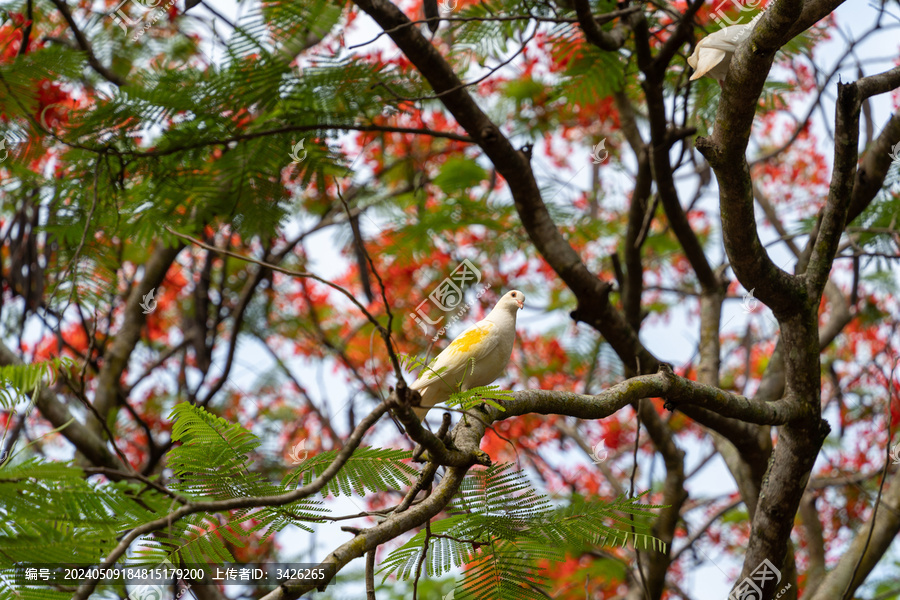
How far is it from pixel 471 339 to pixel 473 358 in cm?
13

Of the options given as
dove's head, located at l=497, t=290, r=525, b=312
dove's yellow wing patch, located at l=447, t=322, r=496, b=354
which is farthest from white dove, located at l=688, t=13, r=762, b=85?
dove's head, located at l=497, t=290, r=525, b=312

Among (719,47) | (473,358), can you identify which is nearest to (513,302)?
(473,358)

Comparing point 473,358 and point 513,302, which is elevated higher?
point 513,302

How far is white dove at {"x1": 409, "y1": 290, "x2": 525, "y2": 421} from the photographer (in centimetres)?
311

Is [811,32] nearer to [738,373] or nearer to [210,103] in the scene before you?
[210,103]

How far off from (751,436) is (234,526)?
9.70ft

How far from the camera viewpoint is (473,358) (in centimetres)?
305

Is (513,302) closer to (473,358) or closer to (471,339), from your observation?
(471,339)

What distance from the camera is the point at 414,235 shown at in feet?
17.4

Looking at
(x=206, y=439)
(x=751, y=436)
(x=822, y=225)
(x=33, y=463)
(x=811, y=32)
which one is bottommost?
(x=33, y=463)

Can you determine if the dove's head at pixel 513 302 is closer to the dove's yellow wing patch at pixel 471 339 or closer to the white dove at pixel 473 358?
the white dove at pixel 473 358

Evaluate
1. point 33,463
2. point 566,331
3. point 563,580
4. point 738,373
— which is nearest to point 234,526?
point 33,463

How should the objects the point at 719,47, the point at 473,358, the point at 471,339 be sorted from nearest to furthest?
the point at 719,47 < the point at 473,358 < the point at 471,339

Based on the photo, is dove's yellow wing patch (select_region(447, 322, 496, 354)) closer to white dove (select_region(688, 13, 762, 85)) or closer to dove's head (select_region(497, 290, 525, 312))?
dove's head (select_region(497, 290, 525, 312))
